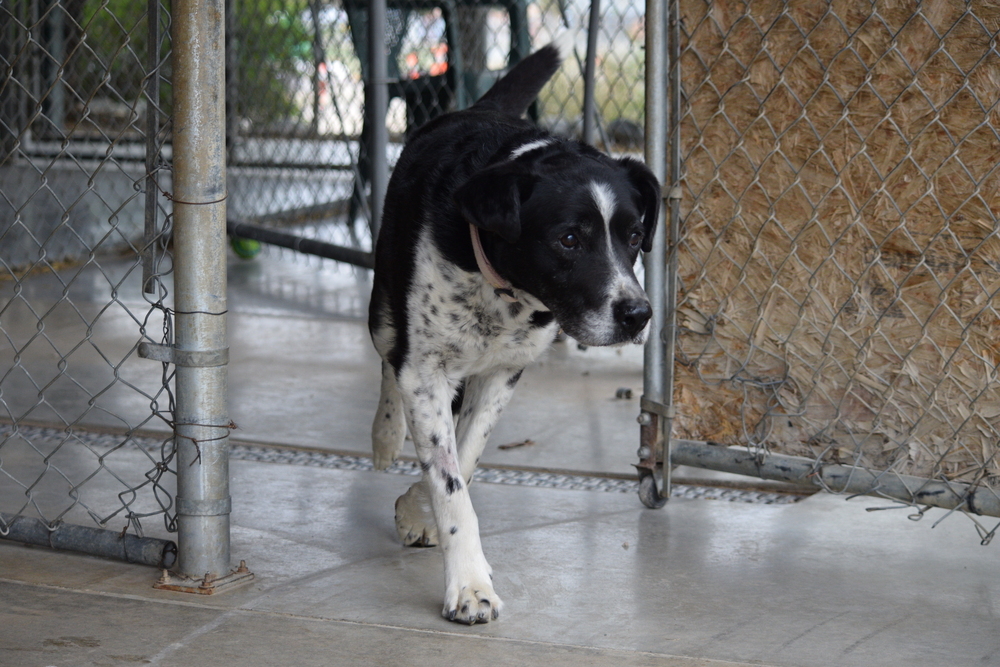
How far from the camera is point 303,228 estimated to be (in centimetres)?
805

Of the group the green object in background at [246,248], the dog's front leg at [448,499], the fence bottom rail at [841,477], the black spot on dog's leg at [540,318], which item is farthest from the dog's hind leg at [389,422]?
the green object in background at [246,248]

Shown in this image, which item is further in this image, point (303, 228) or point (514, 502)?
point (303, 228)

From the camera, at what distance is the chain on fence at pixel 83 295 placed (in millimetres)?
2422

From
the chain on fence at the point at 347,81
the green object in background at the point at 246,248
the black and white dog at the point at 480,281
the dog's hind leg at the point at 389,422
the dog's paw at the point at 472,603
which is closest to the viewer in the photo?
the dog's paw at the point at 472,603

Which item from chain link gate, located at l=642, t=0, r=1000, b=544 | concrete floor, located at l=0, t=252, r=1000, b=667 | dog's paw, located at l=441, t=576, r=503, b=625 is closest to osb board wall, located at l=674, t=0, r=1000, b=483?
chain link gate, located at l=642, t=0, r=1000, b=544

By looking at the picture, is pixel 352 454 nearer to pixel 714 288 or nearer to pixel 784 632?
pixel 714 288

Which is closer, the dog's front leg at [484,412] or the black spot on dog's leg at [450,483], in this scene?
the black spot on dog's leg at [450,483]

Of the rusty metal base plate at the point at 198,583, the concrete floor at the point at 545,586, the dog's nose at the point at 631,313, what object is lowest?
the concrete floor at the point at 545,586

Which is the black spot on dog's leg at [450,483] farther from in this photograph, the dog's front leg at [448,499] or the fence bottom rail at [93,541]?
the fence bottom rail at [93,541]

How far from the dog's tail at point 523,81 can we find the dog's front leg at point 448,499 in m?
1.20

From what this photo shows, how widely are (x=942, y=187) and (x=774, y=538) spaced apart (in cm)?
101

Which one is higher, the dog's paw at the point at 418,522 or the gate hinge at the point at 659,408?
the gate hinge at the point at 659,408

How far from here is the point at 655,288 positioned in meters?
2.88

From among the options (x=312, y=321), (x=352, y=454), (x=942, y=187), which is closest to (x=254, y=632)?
(x=352, y=454)
